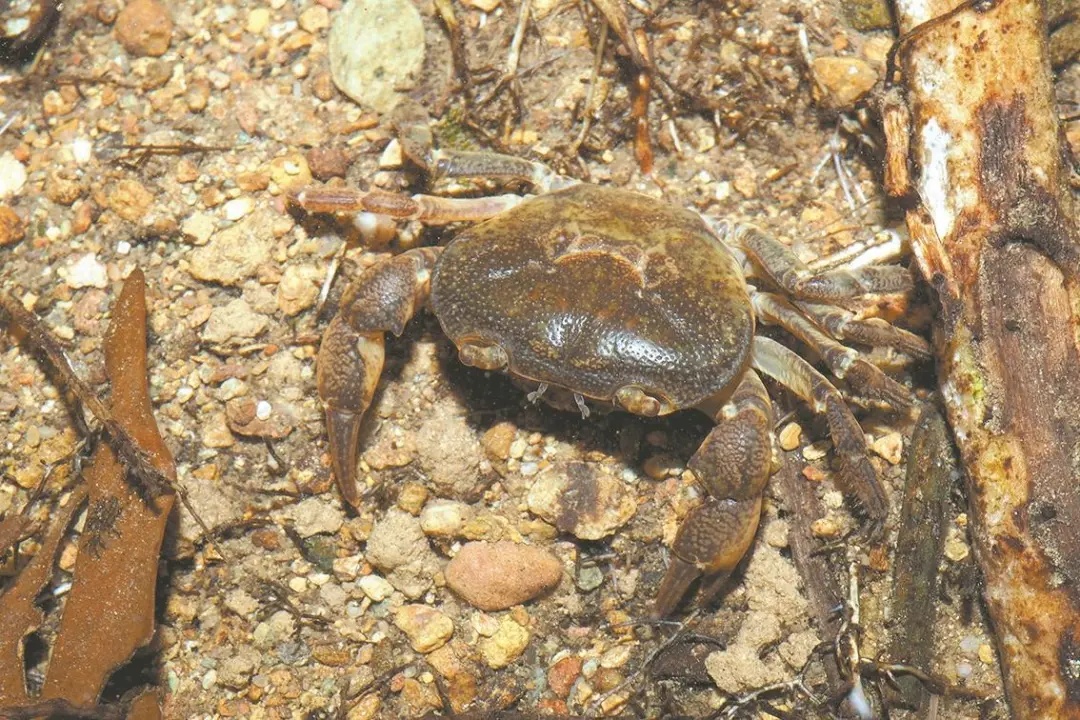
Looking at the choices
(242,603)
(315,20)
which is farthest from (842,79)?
(242,603)

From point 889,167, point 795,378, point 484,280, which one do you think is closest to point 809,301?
point 795,378

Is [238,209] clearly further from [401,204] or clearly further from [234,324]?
[401,204]

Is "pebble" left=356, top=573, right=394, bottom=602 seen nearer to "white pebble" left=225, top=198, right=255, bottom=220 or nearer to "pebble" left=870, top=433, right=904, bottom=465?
"white pebble" left=225, top=198, right=255, bottom=220

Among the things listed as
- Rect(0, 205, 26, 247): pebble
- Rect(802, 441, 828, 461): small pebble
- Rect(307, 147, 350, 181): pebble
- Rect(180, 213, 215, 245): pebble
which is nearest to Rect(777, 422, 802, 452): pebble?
Rect(802, 441, 828, 461): small pebble

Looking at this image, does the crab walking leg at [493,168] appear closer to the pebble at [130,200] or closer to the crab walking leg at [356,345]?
the crab walking leg at [356,345]

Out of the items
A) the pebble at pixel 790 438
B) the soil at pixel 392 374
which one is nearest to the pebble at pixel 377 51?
the soil at pixel 392 374

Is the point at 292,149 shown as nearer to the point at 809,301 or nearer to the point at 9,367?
the point at 9,367
